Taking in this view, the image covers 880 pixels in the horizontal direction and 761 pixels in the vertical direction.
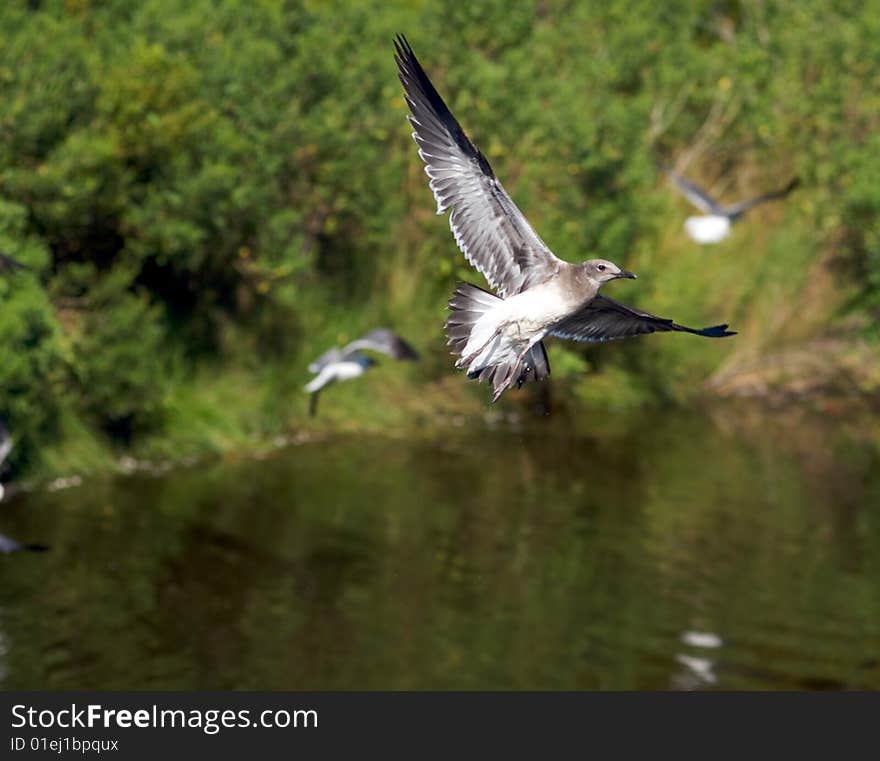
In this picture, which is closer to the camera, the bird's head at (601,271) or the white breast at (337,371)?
the bird's head at (601,271)

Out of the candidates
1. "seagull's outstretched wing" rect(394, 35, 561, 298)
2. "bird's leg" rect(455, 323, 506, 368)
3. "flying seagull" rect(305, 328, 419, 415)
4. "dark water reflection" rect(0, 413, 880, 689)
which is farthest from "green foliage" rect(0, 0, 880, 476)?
"bird's leg" rect(455, 323, 506, 368)

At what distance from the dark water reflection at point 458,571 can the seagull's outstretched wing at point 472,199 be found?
37.2 ft

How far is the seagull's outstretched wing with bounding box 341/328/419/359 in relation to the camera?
18688 millimetres

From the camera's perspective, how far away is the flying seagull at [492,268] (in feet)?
37.2

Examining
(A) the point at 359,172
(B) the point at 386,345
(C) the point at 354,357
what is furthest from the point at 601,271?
(A) the point at 359,172

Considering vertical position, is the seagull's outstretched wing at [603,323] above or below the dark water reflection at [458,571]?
below

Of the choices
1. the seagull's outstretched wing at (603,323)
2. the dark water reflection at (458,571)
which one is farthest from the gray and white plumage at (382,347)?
the seagull's outstretched wing at (603,323)

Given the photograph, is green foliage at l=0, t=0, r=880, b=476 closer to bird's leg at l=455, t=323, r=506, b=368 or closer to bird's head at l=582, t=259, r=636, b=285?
bird's leg at l=455, t=323, r=506, b=368

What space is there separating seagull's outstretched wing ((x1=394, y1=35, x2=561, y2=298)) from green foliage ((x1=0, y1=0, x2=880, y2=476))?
13.5 m

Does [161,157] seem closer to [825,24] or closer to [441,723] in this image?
[441,723]

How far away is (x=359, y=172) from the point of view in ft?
96.4

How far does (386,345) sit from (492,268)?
7453 mm

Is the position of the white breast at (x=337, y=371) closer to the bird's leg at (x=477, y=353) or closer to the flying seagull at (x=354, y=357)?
the flying seagull at (x=354, y=357)

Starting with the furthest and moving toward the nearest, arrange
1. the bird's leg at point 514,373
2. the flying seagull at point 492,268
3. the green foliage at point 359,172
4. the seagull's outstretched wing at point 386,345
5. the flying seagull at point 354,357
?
the green foliage at point 359,172, the flying seagull at point 354,357, the seagull's outstretched wing at point 386,345, the flying seagull at point 492,268, the bird's leg at point 514,373
